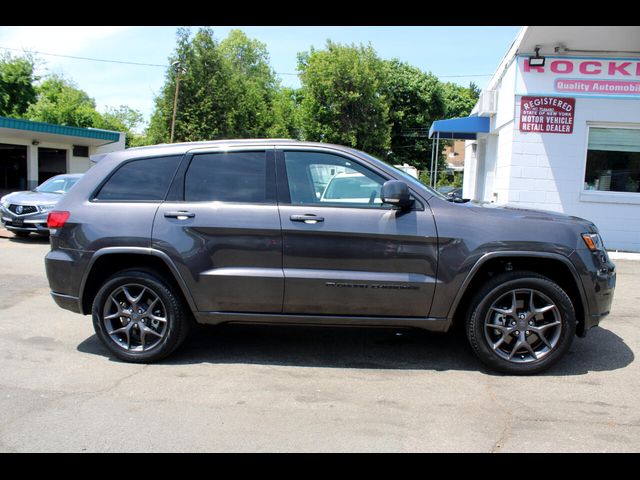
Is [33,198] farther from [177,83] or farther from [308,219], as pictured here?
[177,83]

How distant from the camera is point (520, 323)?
430 centimetres

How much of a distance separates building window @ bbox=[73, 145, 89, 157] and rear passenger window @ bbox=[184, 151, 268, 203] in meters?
29.3

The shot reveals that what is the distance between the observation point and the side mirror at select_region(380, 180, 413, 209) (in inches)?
163

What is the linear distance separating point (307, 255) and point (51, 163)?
31.4 meters

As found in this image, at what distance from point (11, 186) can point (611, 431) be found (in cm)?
3506

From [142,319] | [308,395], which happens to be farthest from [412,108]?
[308,395]

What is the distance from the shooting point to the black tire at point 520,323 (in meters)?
4.26

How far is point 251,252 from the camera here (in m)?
4.37

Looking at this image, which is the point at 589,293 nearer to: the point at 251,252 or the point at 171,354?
the point at 251,252

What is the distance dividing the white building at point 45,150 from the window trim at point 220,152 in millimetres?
23757

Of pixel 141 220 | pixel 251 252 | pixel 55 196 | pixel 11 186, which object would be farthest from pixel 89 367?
pixel 11 186

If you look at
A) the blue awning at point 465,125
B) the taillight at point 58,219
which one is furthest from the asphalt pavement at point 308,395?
the blue awning at point 465,125

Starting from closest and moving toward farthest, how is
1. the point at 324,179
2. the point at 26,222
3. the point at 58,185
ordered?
the point at 324,179 < the point at 26,222 < the point at 58,185
